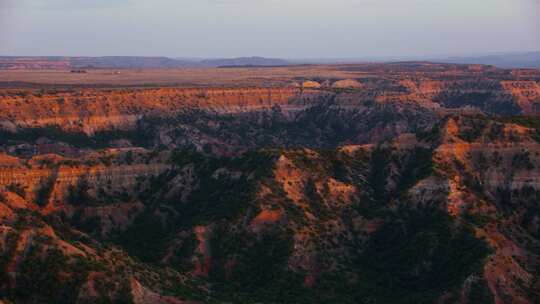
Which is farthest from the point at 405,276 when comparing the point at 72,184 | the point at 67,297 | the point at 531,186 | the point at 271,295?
the point at 72,184

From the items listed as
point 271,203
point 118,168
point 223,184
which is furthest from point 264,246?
point 118,168

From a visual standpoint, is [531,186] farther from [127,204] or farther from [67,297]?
[67,297]

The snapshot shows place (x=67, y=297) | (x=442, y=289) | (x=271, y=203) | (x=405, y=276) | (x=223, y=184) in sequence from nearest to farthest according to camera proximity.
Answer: (x=67, y=297), (x=442, y=289), (x=405, y=276), (x=271, y=203), (x=223, y=184)

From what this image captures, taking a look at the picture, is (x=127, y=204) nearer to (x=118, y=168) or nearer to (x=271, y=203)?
(x=118, y=168)

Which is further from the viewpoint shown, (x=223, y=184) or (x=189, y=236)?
(x=223, y=184)

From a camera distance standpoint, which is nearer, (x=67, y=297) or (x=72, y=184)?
(x=67, y=297)

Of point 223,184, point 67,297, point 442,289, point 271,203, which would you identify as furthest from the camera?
point 223,184

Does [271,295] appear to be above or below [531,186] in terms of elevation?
below

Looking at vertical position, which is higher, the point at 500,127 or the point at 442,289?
the point at 500,127

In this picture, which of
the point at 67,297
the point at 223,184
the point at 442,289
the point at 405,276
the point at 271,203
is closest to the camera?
the point at 67,297
